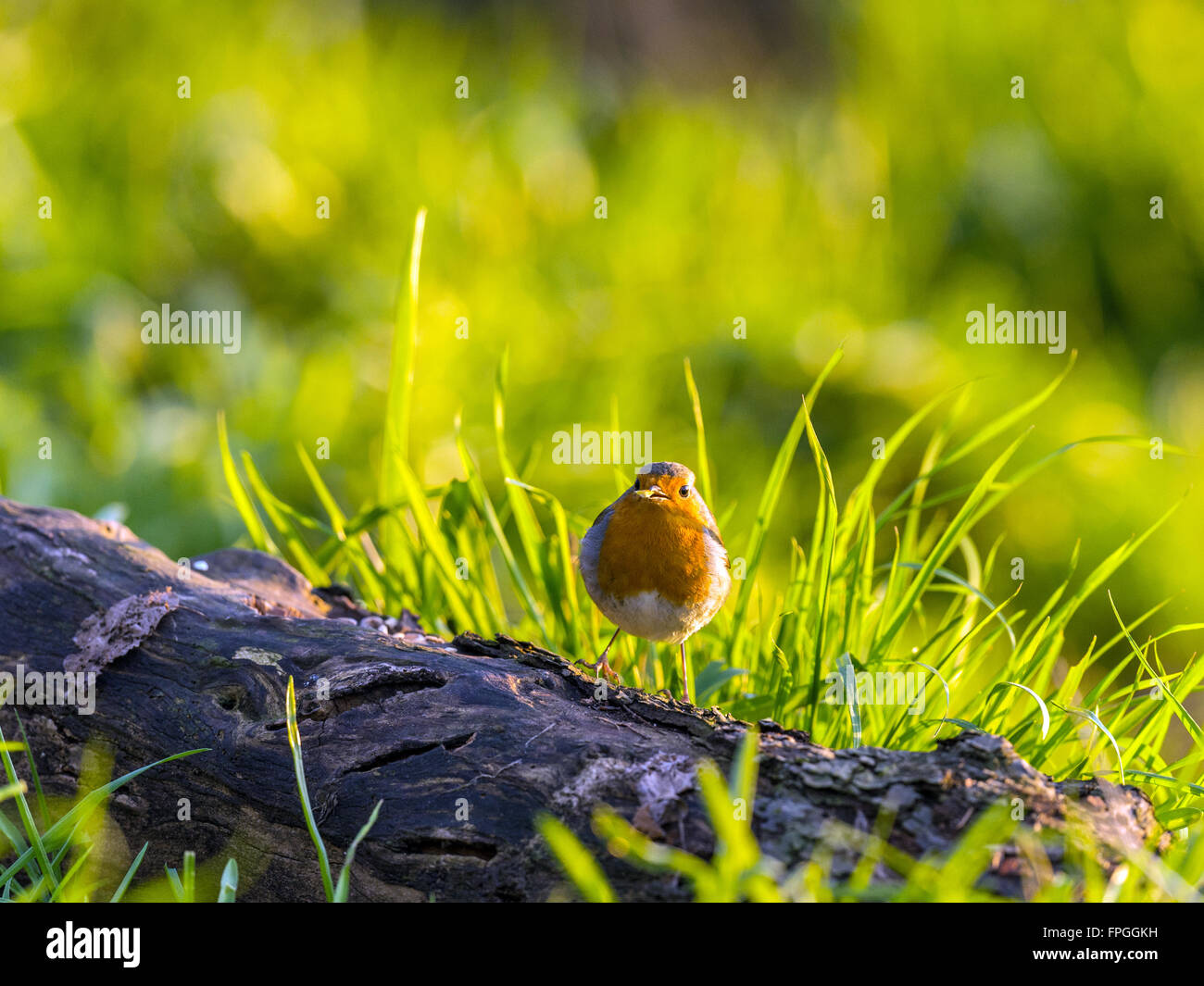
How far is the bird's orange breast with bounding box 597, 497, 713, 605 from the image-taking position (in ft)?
6.28

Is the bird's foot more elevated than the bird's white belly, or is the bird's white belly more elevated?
the bird's white belly

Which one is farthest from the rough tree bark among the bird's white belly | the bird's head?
the bird's head

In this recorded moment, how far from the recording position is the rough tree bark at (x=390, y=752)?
1.47 m

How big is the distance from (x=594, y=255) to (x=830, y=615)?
157 inches

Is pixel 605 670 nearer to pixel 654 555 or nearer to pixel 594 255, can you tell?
pixel 654 555

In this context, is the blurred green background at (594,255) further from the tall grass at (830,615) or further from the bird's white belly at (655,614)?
the bird's white belly at (655,614)

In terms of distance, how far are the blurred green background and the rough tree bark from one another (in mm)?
1847

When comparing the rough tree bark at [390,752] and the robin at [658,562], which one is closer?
the rough tree bark at [390,752]

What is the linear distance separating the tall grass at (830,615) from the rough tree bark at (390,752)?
0.79ft

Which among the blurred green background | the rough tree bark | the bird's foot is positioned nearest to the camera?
the rough tree bark

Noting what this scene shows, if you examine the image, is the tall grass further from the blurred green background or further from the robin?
the blurred green background

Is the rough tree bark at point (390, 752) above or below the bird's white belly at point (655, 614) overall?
below

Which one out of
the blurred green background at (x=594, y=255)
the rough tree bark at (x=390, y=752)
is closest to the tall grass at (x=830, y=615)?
A: the rough tree bark at (x=390, y=752)

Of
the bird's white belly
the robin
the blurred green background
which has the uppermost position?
the blurred green background
